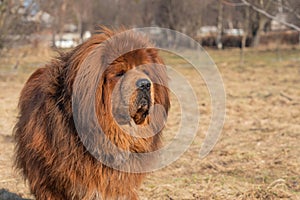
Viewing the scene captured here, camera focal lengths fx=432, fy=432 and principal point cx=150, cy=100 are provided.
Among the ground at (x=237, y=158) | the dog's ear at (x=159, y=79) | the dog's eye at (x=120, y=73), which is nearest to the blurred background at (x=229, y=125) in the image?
the ground at (x=237, y=158)

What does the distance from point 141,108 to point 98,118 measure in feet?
1.17

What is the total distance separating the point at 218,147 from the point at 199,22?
35.1 m

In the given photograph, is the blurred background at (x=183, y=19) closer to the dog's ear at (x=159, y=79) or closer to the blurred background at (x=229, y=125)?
the blurred background at (x=229, y=125)

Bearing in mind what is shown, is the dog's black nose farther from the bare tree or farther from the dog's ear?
the bare tree

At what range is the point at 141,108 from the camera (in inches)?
137

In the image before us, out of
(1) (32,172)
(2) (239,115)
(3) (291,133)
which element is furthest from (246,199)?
(2) (239,115)

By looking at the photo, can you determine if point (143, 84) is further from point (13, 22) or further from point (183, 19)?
point (183, 19)

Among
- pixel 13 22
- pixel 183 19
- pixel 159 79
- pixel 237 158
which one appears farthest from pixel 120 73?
pixel 183 19

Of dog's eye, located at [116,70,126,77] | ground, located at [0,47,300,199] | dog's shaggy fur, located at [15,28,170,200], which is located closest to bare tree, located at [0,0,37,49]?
ground, located at [0,47,300,199]

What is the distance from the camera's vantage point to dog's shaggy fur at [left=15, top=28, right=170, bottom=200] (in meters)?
3.44

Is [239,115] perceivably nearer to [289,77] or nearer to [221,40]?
[289,77]

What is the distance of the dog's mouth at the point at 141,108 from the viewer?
342 cm

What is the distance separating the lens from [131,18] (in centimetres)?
4025

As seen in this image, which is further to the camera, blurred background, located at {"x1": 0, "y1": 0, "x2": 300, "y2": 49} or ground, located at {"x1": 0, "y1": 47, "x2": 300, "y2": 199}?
blurred background, located at {"x1": 0, "y1": 0, "x2": 300, "y2": 49}
